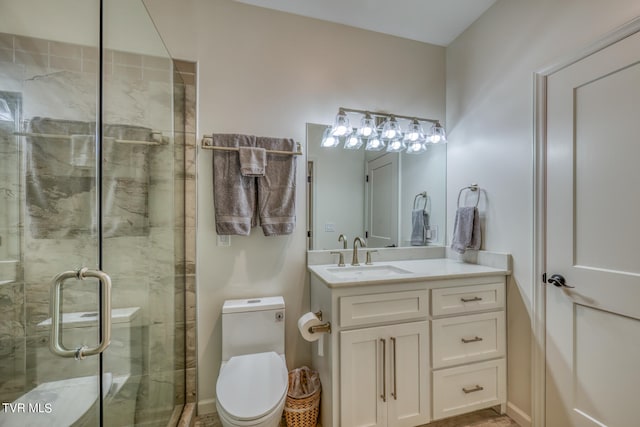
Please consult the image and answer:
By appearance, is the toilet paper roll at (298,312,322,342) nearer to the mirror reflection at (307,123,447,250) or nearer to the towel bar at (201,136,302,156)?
the mirror reflection at (307,123,447,250)

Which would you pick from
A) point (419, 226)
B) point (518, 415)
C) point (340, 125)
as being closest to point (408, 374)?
point (518, 415)

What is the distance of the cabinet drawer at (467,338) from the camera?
153 cm

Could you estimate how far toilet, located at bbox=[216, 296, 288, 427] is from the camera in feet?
3.81

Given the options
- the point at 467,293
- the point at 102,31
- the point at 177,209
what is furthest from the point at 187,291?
the point at 467,293

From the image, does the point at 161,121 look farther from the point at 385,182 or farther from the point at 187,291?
the point at 385,182

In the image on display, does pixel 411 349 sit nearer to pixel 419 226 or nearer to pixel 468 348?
pixel 468 348

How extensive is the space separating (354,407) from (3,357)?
1.53 metres

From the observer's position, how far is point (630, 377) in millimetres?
1176

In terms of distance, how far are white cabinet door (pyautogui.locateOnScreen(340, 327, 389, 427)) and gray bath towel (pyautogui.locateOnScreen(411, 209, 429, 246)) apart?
964mm

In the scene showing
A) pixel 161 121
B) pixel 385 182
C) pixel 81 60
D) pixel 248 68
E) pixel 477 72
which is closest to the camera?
pixel 81 60

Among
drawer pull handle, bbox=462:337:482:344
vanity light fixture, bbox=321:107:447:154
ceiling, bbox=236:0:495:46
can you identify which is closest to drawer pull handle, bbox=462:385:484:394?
drawer pull handle, bbox=462:337:482:344

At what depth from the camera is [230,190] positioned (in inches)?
66.6

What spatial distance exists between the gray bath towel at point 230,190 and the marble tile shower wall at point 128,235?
0.17m

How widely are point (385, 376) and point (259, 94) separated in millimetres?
1914
